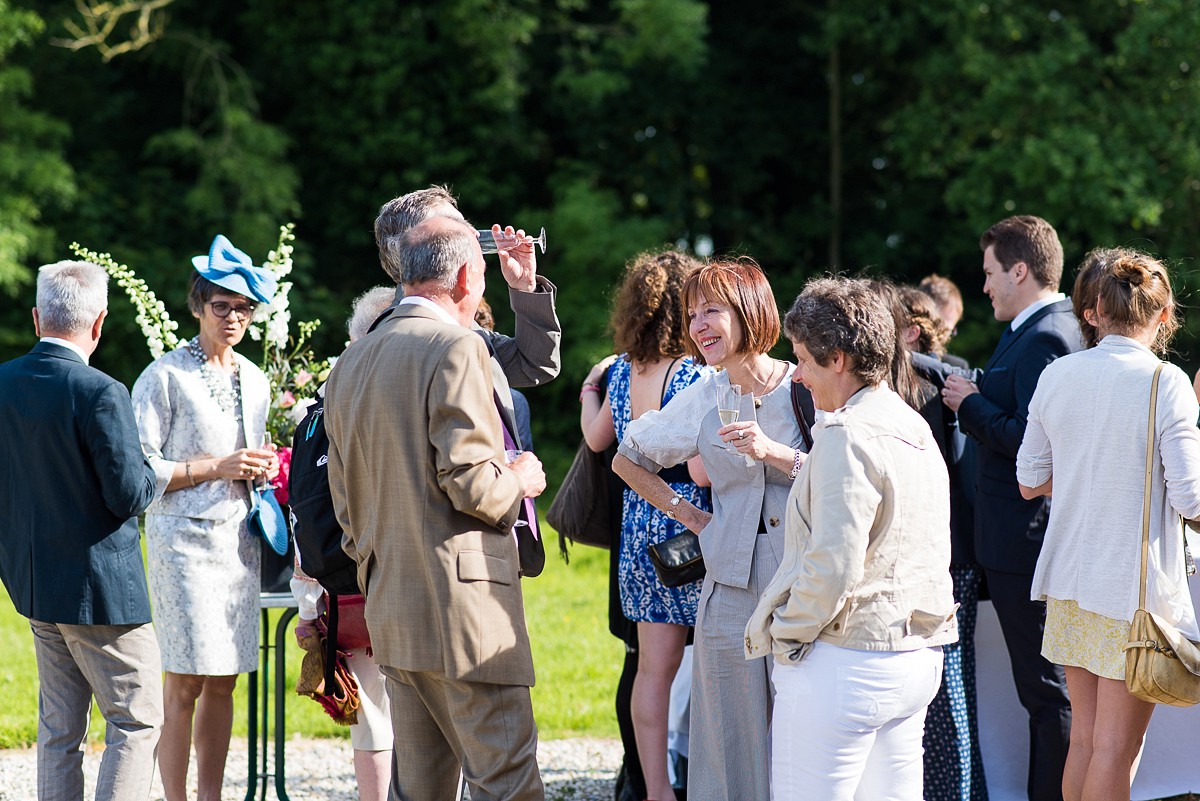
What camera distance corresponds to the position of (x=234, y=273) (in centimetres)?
439

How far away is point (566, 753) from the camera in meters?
5.68

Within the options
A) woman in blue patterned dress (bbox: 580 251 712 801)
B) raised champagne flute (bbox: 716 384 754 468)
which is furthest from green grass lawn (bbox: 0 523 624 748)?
raised champagne flute (bbox: 716 384 754 468)

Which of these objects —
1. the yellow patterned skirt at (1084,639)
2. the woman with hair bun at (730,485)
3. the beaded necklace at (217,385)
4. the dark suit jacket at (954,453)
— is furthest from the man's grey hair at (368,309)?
the yellow patterned skirt at (1084,639)

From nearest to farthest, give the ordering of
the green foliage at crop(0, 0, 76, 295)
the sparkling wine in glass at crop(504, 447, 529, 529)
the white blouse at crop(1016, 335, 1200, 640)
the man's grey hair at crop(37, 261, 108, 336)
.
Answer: the sparkling wine in glass at crop(504, 447, 529, 529), the white blouse at crop(1016, 335, 1200, 640), the man's grey hair at crop(37, 261, 108, 336), the green foliage at crop(0, 0, 76, 295)

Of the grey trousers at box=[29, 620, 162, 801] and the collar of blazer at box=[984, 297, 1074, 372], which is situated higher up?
the collar of blazer at box=[984, 297, 1074, 372]

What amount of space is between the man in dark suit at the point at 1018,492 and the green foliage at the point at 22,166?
11904mm

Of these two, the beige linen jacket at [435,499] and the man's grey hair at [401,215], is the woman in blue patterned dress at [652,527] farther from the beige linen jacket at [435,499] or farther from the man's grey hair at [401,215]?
the beige linen jacket at [435,499]

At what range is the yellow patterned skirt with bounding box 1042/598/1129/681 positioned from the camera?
346 centimetres

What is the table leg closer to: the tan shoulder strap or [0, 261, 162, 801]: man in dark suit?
[0, 261, 162, 801]: man in dark suit

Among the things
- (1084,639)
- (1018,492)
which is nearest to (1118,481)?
(1084,639)

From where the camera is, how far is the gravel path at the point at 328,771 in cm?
511

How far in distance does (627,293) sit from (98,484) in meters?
1.85

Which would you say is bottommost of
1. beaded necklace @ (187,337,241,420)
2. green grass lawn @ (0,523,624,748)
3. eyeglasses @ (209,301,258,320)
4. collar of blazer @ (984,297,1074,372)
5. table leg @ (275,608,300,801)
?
green grass lawn @ (0,523,624,748)

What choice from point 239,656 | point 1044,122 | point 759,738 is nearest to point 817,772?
point 759,738
